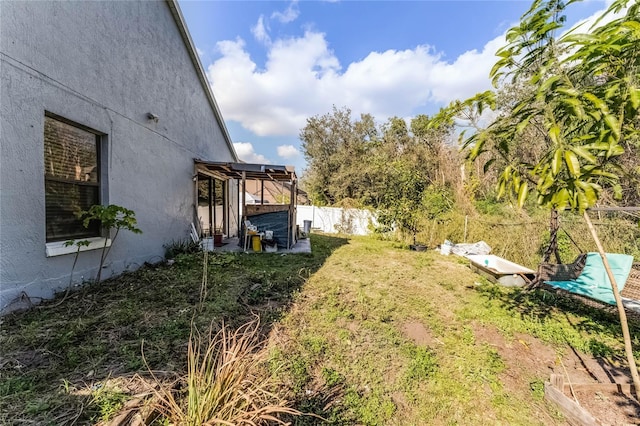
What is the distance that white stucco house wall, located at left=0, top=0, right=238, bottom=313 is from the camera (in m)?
3.10

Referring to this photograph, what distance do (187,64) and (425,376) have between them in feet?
29.4

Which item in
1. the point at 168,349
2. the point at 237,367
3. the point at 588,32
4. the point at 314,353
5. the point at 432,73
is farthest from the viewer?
the point at 432,73

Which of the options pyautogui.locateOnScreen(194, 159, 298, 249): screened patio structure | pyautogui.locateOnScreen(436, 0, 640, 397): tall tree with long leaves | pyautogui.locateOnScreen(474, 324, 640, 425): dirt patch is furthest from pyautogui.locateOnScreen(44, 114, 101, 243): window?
pyautogui.locateOnScreen(474, 324, 640, 425): dirt patch

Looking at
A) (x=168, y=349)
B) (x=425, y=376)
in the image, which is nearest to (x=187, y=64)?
(x=168, y=349)

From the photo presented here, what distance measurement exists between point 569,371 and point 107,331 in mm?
4920

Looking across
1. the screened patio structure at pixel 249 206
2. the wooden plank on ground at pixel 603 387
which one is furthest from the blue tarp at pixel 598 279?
the screened patio structure at pixel 249 206

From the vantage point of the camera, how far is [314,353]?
3006 millimetres

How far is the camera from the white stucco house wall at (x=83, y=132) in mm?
3104

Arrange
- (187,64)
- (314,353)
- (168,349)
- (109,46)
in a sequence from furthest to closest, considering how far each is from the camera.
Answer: (187,64), (109,46), (314,353), (168,349)

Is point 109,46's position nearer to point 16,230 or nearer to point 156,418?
point 16,230

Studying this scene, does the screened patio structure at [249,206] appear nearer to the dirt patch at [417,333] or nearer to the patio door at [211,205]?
Result: the patio door at [211,205]

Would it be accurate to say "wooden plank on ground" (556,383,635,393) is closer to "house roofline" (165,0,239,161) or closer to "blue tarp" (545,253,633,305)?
"blue tarp" (545,253,633,305)

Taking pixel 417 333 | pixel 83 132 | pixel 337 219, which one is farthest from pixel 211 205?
pixel 417 333

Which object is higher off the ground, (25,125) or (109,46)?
(109,46)
